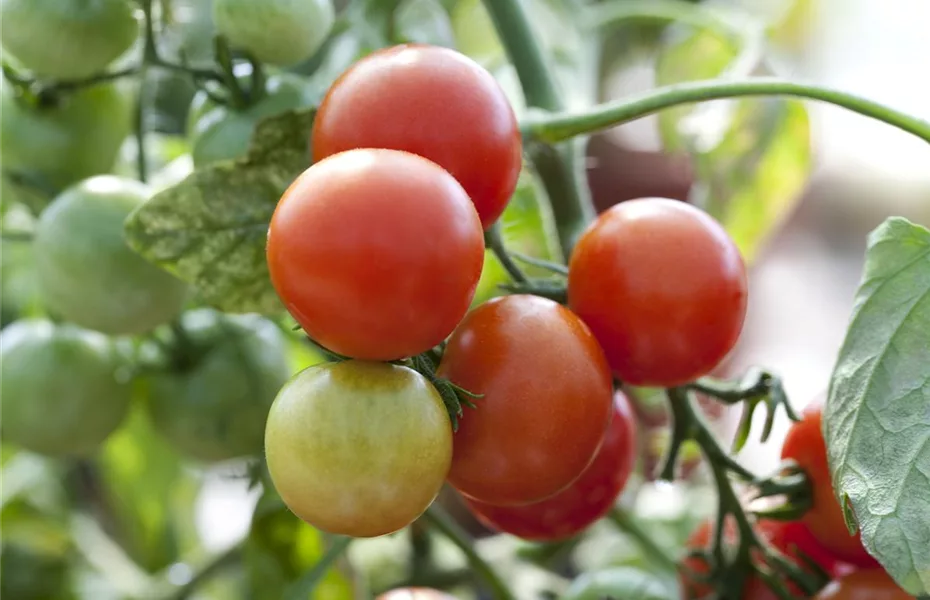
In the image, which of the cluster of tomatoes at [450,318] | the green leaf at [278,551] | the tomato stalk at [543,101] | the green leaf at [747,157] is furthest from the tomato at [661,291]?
the green leaf at [747,157]

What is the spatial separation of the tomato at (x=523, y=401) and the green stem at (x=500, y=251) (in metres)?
0.04

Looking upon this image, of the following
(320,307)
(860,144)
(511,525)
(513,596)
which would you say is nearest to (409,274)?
(320,307)

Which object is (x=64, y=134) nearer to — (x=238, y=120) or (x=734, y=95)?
(x=238, y=120)

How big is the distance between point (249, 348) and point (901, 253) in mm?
273

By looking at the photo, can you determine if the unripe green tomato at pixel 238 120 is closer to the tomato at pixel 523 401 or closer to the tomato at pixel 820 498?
the tomato at pixel 523 401

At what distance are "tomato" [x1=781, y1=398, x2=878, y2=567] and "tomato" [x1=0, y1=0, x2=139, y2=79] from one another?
309mm

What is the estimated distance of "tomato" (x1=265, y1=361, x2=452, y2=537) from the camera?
0.24m

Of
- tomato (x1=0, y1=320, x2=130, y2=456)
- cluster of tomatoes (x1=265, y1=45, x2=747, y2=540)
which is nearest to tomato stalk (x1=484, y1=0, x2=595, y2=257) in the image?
cluster of tomatoes (x1=265, y1=45, x2=747, y2=540)

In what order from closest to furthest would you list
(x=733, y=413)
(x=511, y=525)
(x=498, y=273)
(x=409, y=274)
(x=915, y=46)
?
(x=409, y=274) < (x=511, y=525) < (x=498, y=273) < (x=733, y=413) < (x=915, y=46)

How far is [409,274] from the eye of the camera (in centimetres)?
23

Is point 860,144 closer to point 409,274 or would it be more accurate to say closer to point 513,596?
point 513,596

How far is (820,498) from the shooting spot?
37 centimetres

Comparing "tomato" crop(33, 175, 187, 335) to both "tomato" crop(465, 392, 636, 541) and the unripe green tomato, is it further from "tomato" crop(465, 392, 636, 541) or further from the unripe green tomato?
"tomato" crop(465, 392, 636, 541)

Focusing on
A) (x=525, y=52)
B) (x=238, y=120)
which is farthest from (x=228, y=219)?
(x=525, y=52)
